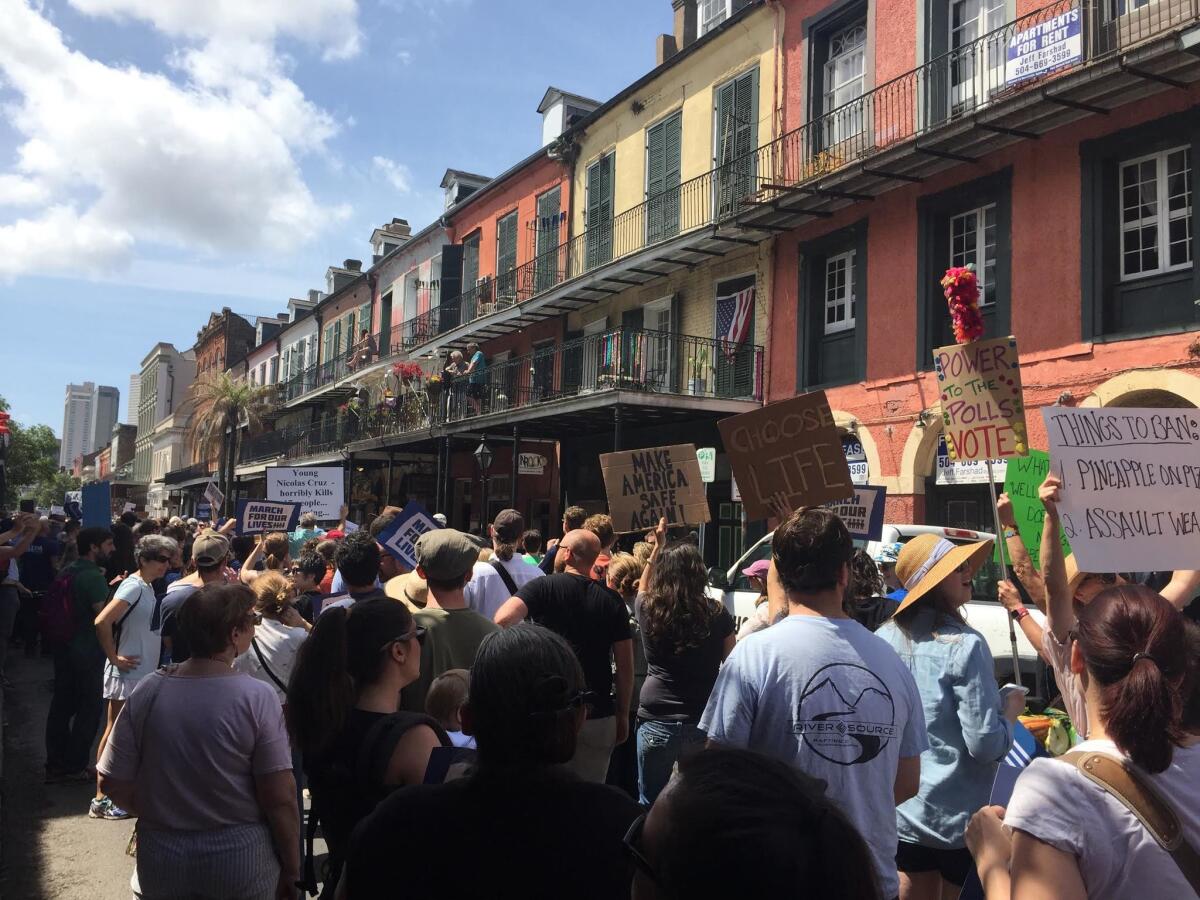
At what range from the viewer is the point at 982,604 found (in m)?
7.62

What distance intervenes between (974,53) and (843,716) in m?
12.0

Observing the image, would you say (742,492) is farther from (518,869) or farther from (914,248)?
(914,248)

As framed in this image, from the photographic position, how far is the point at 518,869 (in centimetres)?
161

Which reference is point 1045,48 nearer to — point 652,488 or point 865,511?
point 865,511

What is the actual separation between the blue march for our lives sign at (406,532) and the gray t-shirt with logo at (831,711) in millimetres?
4008

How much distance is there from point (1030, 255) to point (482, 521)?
48.0 ft

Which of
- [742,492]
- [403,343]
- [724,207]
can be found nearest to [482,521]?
[403,343]

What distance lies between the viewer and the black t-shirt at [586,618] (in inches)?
177

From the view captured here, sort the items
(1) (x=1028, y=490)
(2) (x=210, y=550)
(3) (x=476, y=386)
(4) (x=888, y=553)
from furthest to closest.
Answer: (3) (x=476, y=386), (4) (x=888, y=553), (1) (x=1028, y=490), (2) (x=210, y=550)

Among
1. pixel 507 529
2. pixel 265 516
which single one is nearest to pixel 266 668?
pixel 507 529

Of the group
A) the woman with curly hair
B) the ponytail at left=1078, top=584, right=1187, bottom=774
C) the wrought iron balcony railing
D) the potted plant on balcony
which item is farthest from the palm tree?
the ponytail at left=1078, top=584, right=1187, bottom=774

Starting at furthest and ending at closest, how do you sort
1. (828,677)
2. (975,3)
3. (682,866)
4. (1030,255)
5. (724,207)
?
1. (724,207)
2. (975,3)
3. (1030,255)
4. (828,677)
5. (682,866)

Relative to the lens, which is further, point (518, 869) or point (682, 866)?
point (518, 869)

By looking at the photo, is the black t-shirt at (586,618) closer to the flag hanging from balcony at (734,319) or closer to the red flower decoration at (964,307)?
the red flower decoration at (964,307)
